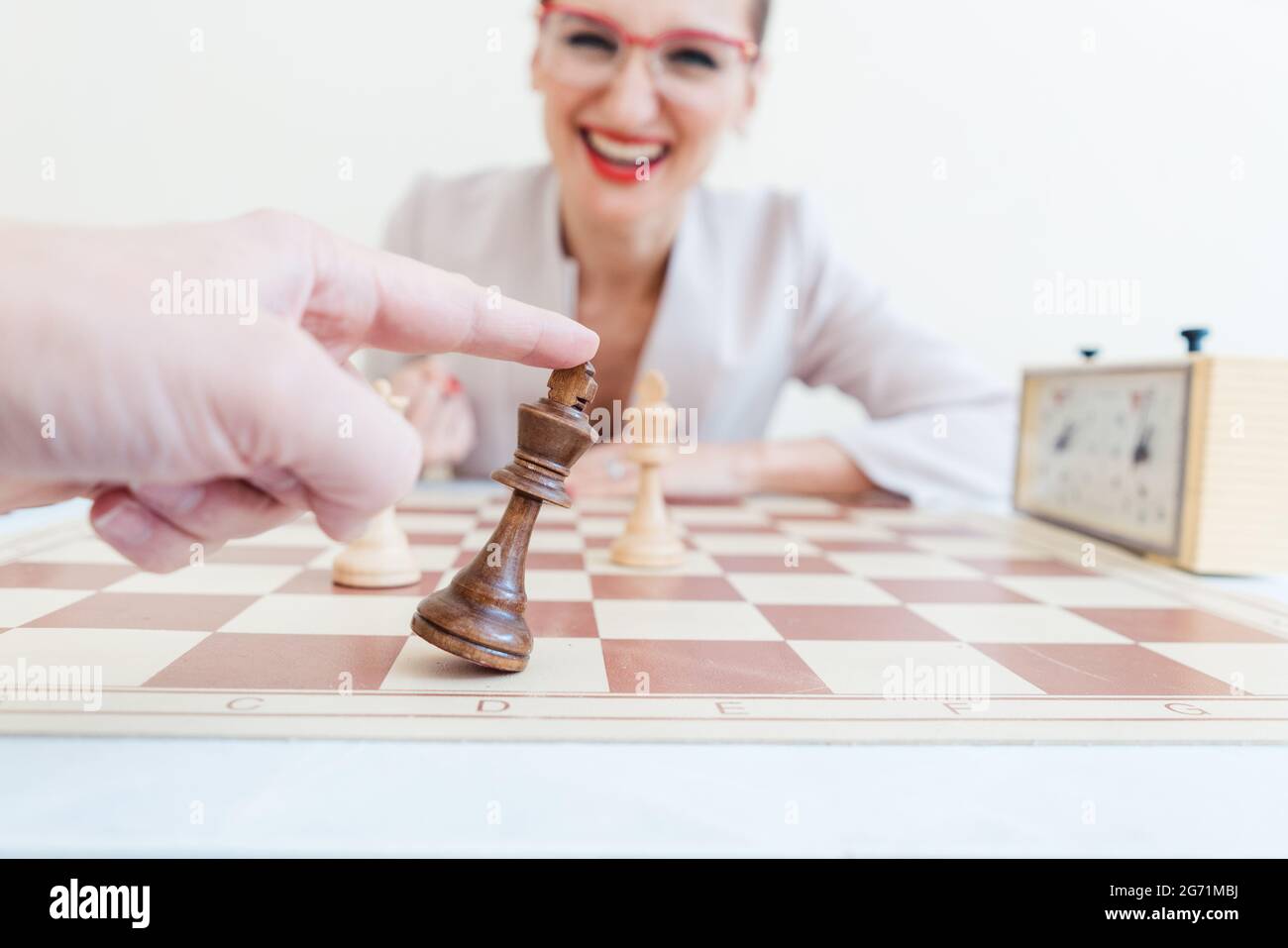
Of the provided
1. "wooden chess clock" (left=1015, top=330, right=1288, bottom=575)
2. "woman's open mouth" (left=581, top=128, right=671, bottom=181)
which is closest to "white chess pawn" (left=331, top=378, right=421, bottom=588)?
"wooden chess clock" (left=1015, top=330, right=1288, bottom=575)

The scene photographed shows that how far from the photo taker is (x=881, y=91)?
384cm

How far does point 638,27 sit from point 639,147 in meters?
0.29

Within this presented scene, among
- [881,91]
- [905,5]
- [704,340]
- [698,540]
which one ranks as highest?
[905,5]

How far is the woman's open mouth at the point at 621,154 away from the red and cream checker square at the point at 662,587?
53.0 inches

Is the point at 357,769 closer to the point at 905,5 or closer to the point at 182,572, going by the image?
the point at 182,572

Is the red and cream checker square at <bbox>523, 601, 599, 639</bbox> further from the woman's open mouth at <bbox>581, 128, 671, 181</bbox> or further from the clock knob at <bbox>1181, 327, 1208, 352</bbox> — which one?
the woman's open mouth at <bbox>581, 128, 671, 181</bbox>

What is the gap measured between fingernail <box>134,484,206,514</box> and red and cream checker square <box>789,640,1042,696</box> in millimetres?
550

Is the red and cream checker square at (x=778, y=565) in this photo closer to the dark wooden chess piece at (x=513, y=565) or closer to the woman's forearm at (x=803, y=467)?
the dark wooden chess piece at (x=513, y=565)

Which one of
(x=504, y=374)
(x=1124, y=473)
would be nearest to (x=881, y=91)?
(x=504, y=374)

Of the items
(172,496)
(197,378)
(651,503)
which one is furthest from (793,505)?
(197,378)

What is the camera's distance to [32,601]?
1033mm

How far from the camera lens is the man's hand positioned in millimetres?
524

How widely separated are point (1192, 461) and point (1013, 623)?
0.59m

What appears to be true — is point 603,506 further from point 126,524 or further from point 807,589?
point 126,524
